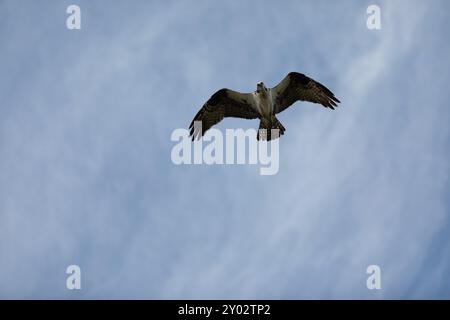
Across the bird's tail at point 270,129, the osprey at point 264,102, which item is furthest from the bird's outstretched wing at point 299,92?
the bird's tail at point 270,129

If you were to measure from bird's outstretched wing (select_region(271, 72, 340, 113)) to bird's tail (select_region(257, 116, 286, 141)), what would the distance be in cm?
39

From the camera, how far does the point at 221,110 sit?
2141 cm

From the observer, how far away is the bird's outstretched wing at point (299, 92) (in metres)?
20.7

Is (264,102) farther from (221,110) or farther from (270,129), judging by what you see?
(221,110)

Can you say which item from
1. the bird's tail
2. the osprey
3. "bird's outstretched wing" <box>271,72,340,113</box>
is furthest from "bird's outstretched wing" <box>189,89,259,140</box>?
"bird's outstretched wing" <box>271,72,340,113</box>

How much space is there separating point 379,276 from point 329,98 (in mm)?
4920

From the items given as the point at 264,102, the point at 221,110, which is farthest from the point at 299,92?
the point at 221,110

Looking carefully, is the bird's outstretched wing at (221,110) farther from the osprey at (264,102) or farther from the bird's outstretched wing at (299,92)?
the bird's outstretched wing at (299,92)

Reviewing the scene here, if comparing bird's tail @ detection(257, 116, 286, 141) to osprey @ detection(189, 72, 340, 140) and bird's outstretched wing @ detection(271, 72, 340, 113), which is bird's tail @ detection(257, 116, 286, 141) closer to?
osprey @ detection(189, 72, 340, 140)
